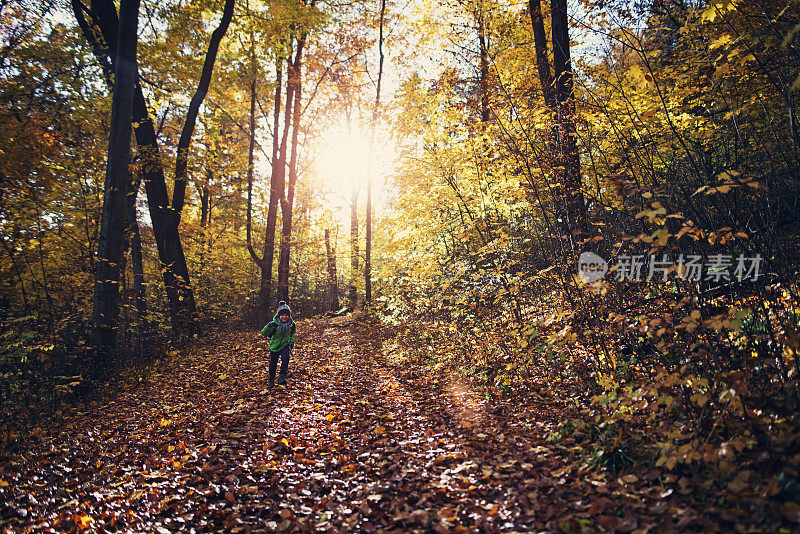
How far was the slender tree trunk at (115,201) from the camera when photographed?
26.7ft

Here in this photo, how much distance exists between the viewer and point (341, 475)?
14.1 feet

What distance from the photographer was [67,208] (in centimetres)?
980

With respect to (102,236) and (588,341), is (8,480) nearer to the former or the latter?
(102,236)

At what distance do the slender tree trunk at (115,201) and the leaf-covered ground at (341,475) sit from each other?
167cm

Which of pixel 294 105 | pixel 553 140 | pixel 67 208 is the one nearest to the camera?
pixel 553 140

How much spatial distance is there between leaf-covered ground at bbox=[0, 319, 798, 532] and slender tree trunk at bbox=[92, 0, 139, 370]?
5.47ft

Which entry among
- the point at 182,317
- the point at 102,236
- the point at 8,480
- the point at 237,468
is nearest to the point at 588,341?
the point at 237,468

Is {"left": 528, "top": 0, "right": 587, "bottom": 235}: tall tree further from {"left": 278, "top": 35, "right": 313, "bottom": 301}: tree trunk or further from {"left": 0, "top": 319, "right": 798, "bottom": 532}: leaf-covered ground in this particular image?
{"left": 278, "top": 35, "right": 313, "bottom": 301}: tree trunk

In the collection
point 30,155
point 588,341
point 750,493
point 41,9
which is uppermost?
point 41,9

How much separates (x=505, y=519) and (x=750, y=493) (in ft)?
5.54

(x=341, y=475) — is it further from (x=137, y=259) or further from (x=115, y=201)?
(x=137, y=259)

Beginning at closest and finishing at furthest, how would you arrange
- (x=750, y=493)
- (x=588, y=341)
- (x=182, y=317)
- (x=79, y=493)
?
(x=750, y=493) → (x=79, y=493) → (x=588, y=341) → (x=182, y=317)

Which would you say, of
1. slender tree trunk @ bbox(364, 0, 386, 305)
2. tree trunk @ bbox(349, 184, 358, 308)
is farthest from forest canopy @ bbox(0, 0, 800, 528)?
tree trunk @ bbox(349, 184, 358, 308)

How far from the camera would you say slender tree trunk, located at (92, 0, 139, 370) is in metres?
8.15
